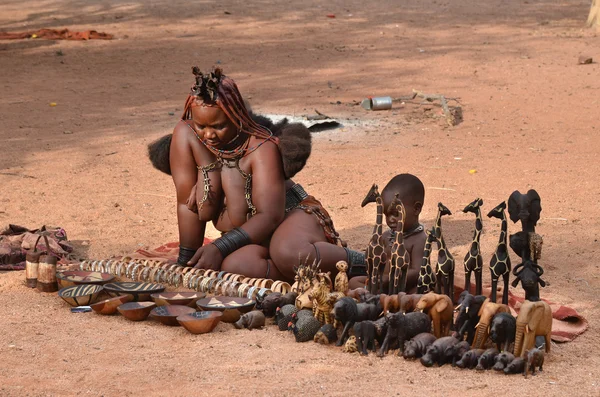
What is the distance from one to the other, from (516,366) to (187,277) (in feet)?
7.22

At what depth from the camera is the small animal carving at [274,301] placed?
537 cm

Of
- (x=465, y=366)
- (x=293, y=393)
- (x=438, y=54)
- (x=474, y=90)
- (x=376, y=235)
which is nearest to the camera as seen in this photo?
(x=293, y=393)

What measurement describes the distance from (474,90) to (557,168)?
3.82 meters

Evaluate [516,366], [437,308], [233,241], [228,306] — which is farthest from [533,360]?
[233,241]

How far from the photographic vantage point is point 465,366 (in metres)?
4.62

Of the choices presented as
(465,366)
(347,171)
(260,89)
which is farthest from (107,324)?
(260,89)

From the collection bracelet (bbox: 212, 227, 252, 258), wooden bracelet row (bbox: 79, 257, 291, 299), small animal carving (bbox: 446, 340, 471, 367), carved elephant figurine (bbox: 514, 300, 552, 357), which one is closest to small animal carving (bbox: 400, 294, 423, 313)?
small animal carving (bbox: 446, 340, 471, 367)

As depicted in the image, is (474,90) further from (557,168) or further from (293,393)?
(293,393)

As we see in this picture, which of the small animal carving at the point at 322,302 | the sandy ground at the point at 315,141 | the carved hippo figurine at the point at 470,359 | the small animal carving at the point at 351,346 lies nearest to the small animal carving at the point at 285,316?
the sandy ground at the point at 315,141

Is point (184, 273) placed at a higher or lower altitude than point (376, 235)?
lower

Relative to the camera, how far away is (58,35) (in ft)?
55.3

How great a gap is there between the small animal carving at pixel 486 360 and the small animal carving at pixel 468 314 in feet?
0.72

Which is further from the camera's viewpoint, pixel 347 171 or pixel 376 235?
pixel 347 171

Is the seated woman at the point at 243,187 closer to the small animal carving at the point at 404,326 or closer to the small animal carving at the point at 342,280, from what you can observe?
the small animal carving at the point at 342,280
